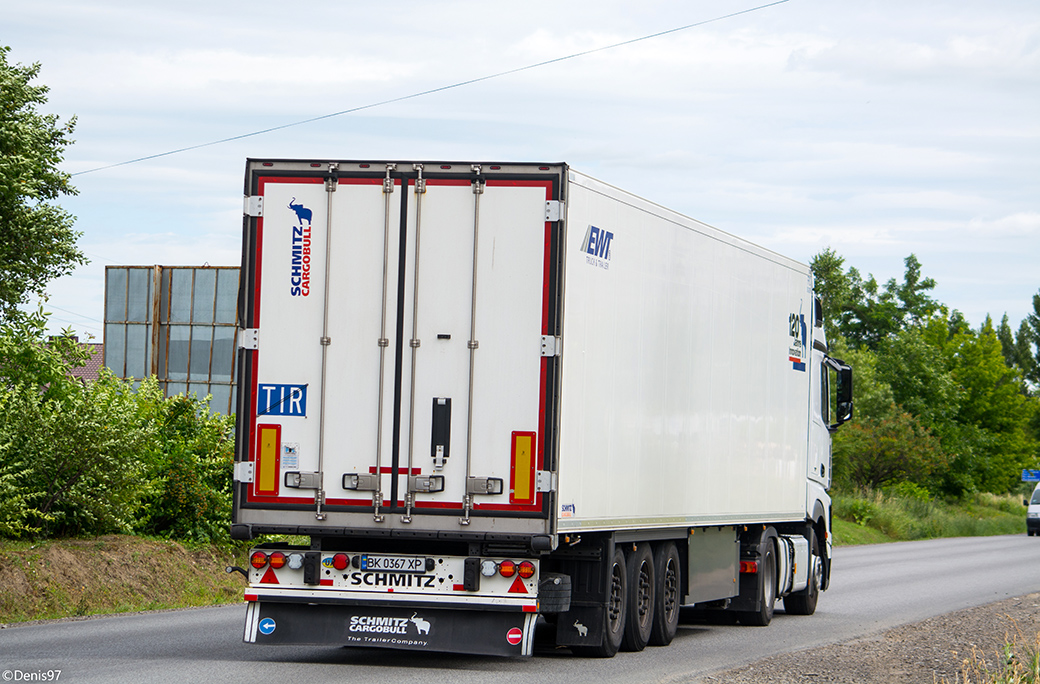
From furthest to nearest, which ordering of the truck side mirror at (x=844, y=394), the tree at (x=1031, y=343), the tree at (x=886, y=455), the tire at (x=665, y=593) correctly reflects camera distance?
1. the tree at (x=1031, y=343)
2. the tree at (x=886, y=455)
3. the truck side mirror at (x=844, y=394)
4. the tire at (x=665, y=593)

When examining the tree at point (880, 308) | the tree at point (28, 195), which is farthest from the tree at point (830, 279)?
the tree at point (28, 195)

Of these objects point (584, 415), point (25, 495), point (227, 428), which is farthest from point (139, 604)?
point (584, 415)

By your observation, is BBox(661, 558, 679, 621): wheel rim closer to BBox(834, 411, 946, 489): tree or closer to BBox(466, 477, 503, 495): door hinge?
BBox(466, 477, 503, 495): door hinge

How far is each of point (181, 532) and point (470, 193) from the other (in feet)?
35.0

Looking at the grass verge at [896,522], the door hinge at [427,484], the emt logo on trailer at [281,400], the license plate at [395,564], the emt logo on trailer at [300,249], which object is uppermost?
the emt logo on trailer at [300,249]

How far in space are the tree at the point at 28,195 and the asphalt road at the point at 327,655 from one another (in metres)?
10.6

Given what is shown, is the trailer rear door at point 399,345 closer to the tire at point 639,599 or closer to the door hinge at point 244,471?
the door hinge at point 244,471

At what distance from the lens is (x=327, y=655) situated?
11.7 meters

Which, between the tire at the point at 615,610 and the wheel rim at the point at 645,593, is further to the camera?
the wheel rim at the point at 645,593

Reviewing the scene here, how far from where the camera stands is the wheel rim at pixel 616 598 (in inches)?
456

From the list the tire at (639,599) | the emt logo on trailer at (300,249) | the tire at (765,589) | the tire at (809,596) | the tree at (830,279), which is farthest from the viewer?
the tree at (830,279)

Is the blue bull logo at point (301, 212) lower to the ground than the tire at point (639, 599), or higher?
higher

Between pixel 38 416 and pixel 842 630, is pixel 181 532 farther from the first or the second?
pixel 842 630

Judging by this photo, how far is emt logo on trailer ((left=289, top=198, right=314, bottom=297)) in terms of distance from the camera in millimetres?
10836
